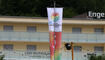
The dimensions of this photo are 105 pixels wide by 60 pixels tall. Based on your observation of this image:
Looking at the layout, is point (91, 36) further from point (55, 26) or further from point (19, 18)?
point (55, 26)

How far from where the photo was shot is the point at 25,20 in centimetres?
5191

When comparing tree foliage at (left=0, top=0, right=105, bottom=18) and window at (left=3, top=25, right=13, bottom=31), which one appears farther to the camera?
tree foliage at (left=0, top=0, right=105, bottom=18)

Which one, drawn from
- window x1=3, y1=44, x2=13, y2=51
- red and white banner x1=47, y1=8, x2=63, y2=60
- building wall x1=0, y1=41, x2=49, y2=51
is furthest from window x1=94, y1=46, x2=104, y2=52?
red and white banner x1=47, y1=8, x2=63, y2=60

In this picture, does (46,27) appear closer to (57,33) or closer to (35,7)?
(57,33)

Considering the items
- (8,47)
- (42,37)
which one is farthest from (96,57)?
(8,47)

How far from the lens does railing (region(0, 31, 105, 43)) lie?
51.2m

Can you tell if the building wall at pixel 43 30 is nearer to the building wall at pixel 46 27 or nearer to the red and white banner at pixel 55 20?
the building wall at pixel 46 27

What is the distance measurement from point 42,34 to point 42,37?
1.59ft

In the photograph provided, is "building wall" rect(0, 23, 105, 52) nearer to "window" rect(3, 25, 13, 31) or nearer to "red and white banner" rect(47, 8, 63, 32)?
"window" rect(3, 25, 13, 31)

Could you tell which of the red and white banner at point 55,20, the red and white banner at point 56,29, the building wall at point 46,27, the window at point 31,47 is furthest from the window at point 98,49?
the red and white banner at point 55,20

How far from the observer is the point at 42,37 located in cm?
5172

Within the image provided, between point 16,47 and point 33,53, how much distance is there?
5.77 meters

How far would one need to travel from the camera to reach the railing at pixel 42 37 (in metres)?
51.2

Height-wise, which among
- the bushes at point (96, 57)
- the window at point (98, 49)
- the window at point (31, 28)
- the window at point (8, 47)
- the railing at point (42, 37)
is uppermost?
the window at point (31, 28)
